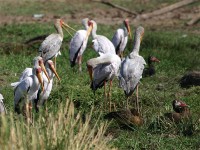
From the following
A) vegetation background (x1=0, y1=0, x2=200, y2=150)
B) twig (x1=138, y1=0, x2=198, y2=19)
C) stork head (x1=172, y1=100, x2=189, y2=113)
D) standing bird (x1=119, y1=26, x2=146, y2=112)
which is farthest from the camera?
twig (x1=138, y1=0, x2=198, y2=19)

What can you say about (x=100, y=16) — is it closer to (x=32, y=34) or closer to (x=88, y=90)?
(x=32, y=34)

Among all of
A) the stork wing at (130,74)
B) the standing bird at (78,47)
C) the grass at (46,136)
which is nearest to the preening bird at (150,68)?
the standing bird at (78,47)

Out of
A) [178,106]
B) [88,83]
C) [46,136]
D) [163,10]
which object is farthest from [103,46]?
[163,10]

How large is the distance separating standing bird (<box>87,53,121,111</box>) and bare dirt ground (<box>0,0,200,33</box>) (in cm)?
833

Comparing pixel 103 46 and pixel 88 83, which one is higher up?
pixel 103 46

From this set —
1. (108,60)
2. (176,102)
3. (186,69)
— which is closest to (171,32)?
(186,69)

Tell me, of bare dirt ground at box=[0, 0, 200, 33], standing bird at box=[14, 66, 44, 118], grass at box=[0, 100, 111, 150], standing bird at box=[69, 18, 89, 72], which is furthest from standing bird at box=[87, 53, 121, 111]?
bare dirt ground at box=[0, 0, 200, 33]

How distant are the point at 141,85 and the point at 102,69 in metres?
1.76

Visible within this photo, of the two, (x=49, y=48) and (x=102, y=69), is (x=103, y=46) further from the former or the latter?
(x=102, y=69)

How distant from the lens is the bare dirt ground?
19.5m

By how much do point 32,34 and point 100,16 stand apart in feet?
13.3

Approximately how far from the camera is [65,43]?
16.0 meters

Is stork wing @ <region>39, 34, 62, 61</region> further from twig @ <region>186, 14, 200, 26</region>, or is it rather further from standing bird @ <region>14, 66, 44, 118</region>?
twig @ <region>186, 14, 200, 26</region>

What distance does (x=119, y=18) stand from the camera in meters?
20.7
